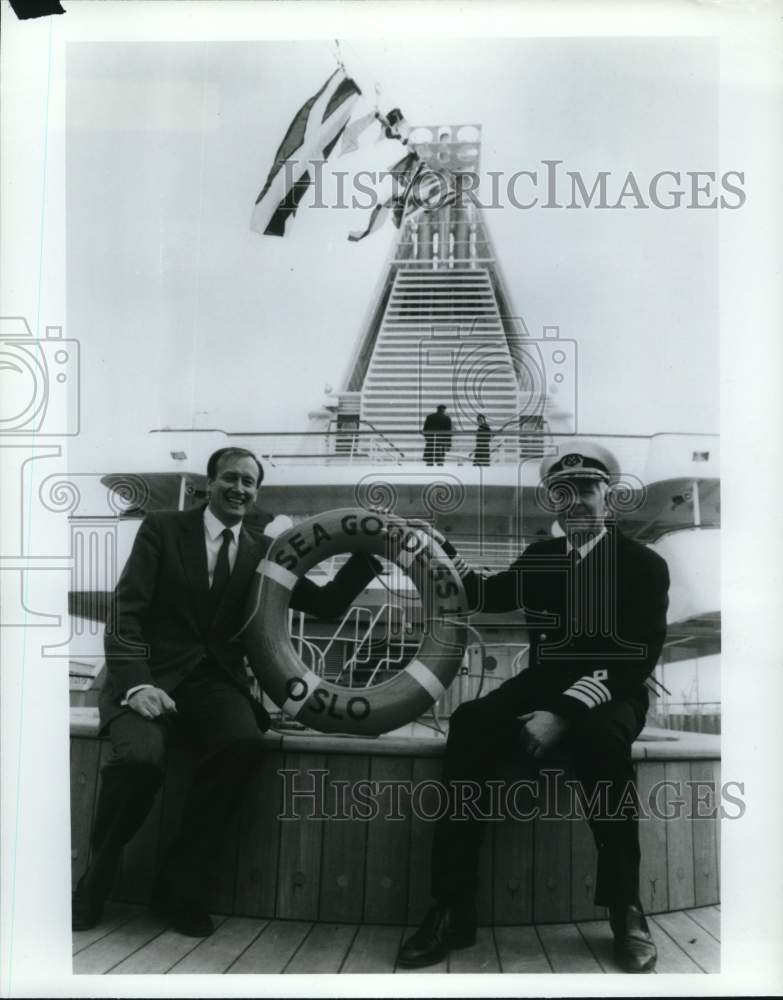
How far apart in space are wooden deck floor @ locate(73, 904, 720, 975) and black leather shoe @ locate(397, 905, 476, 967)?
0.08 feet

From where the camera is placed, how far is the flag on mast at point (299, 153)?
2201 mm

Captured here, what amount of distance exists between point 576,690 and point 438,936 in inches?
23.2

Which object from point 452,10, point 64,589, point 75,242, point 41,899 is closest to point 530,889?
point 41,899

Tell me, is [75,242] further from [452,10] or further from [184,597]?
[452,10]

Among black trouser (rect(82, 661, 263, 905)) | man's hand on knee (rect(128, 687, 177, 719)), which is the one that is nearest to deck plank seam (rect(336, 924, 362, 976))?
black trouser (rect(82, 661, 263, 905))

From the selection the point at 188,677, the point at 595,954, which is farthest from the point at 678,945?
the point at 188,677

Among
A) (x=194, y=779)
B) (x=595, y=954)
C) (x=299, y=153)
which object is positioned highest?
(x=299, y=153)

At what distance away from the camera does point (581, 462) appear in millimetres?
2156

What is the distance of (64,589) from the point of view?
7.14 ft

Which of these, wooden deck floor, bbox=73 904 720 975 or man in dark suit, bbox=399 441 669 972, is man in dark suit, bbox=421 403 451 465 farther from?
wooden deck floor, bbox=73 904 720 975

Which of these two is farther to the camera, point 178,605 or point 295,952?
point 178,605

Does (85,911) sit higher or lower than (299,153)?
lower

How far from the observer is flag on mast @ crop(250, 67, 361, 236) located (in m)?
2.20

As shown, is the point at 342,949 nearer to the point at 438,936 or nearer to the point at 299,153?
the point at 438,936
